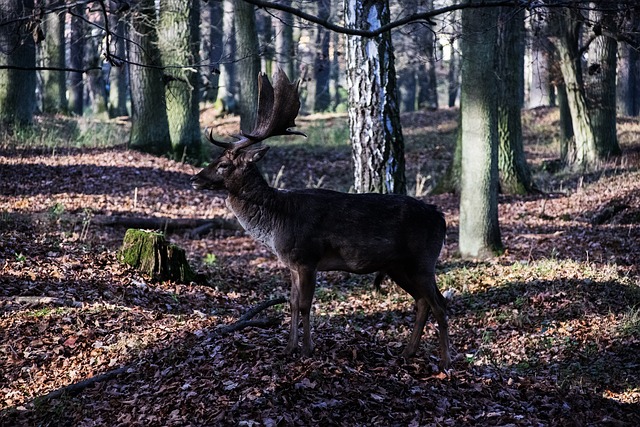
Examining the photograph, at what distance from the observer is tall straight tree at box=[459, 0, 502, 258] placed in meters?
13.6

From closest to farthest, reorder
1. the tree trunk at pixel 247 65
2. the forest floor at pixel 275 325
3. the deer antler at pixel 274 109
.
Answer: the forest floor at pixel 275 325 < the deer antler at pixel 274 109 < the tree trunk at pixel 247 65

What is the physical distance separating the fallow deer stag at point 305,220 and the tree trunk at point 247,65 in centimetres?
1666

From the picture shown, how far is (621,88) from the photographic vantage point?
144 feet

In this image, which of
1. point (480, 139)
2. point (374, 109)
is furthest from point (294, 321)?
point (480, 139)

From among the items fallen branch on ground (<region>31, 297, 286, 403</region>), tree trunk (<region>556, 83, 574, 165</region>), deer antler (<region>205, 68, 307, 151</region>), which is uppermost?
tree trunk (<region>556, 83, 574, 165</region>)

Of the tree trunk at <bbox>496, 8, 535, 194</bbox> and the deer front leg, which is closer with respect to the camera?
the deer front leg

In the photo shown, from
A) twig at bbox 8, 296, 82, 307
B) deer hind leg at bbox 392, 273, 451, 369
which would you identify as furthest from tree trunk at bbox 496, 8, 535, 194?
twig at bbox 8, 296, 82, 307

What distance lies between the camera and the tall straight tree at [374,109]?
1274 cm

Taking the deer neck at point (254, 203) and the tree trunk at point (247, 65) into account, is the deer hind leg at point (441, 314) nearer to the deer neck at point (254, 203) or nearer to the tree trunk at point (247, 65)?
the deer neck at point (254, 203)

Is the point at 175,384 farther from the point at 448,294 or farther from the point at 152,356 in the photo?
the point at 448,294

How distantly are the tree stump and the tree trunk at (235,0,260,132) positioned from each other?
12.7 m

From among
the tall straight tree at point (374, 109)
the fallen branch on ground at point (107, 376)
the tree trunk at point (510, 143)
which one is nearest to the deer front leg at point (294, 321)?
the fallen branch on ground at point (107, 376)

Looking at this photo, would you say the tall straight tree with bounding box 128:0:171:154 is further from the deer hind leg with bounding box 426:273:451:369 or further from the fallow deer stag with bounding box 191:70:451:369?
the deer hind leg with bounding box 426:273:451:369

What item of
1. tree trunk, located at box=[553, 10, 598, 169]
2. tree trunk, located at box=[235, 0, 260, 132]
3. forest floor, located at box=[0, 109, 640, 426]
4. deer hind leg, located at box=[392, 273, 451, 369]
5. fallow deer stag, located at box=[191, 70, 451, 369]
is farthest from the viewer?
tree trunk, located at box=[235, 0, 260, 132]
